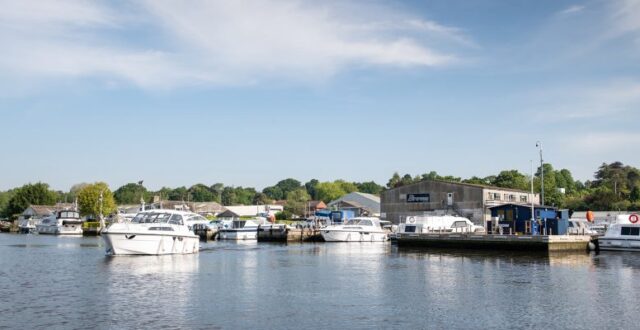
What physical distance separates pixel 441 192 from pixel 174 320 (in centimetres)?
7591

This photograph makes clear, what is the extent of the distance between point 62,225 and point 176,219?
68886 mm

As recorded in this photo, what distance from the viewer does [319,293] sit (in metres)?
32.9

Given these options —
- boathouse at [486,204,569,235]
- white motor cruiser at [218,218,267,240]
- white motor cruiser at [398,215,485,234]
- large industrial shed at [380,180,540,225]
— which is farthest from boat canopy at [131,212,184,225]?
large industrial shed at [380,180,540,225]

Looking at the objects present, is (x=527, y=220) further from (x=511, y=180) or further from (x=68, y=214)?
(x=68, y=214)

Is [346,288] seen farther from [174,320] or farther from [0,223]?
[0,223]

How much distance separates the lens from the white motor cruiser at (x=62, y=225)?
115m

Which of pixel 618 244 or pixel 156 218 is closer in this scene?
pixel 156 218

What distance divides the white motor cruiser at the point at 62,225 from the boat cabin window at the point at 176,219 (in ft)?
214

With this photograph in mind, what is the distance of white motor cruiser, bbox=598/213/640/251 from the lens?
59938 millimetres

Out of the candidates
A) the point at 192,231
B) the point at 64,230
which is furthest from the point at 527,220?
the point at 64,230

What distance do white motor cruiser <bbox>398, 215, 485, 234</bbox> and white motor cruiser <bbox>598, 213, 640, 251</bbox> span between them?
17.8m

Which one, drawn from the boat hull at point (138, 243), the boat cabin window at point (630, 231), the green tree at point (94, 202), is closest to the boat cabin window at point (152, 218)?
the boat hull at point (138, 243)

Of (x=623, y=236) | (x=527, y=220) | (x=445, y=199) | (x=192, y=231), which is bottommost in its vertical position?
(x=623, y=236)

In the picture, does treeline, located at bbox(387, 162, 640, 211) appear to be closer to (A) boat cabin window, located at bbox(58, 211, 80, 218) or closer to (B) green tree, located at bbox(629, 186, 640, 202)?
(B) green tree, located at bbox(629, 186, 640, 202)
